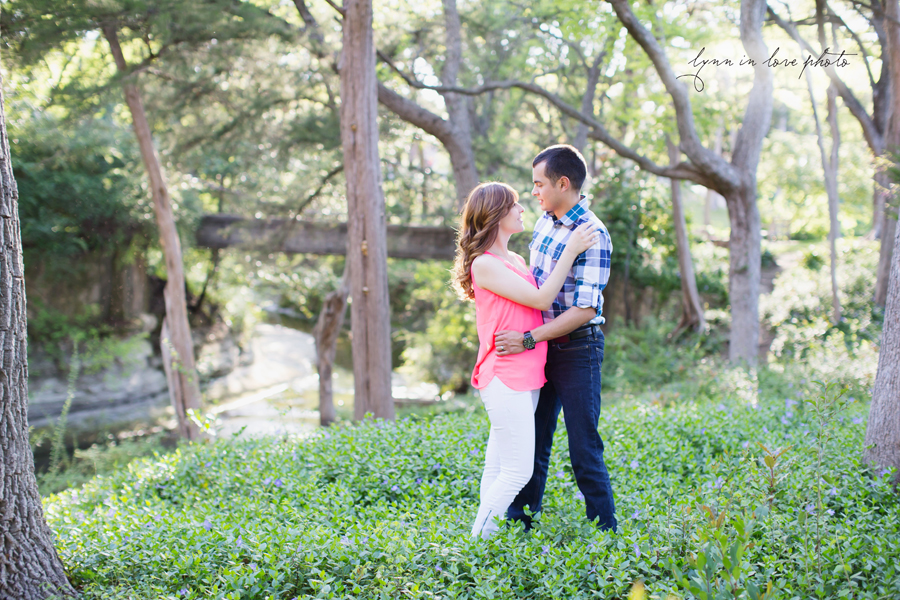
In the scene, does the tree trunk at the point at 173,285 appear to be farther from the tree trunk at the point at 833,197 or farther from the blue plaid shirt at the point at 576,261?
the tree trunk at the point at 833,197

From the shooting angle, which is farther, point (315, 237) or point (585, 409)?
point (315, 237)

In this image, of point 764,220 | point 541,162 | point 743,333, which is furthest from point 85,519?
point 764,220

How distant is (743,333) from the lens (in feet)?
29.8

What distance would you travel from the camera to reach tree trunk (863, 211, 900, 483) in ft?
11.2

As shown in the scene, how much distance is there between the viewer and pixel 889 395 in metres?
3.46

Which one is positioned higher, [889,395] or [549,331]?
[549,331]

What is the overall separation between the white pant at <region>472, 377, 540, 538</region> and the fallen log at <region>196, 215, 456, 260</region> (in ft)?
33.4

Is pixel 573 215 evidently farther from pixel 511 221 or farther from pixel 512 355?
pixel 512 355

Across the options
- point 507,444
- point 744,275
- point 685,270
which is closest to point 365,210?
point 507,444

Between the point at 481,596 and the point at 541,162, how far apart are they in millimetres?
2112

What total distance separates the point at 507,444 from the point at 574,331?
69cm

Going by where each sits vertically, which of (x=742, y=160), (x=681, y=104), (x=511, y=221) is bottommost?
(x=511, y=221)

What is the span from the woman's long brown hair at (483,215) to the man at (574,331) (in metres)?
0.20

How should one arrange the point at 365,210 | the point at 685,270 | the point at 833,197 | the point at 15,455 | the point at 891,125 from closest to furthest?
the point at 15,455 < the point at 365,210 < the point at 891,125 < the point at 833,197 < the point at 685,270
